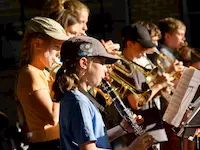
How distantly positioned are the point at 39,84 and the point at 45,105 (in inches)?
6.8

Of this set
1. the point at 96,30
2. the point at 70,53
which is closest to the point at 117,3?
the point at 96,30

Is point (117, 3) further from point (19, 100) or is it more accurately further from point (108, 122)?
point (19, 100)

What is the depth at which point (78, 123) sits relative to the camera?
11.3 feet

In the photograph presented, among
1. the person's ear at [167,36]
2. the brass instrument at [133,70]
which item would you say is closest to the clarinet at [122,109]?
the brass instrument at [133,70]

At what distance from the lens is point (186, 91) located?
181 inches

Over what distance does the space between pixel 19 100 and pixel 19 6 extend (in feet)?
13.1

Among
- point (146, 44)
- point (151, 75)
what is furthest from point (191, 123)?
point (146, 44)

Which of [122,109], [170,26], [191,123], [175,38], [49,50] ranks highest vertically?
[49,50]

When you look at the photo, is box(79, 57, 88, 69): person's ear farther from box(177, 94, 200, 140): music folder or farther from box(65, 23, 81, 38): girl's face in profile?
box(65, 23, 81, 38): girl's face in profile

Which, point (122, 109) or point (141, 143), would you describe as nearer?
point (141, 143)

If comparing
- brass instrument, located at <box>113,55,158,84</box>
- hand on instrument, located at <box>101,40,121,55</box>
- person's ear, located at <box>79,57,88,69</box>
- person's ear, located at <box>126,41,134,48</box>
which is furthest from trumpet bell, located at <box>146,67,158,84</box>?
person's ear, located at <box>79,57,88,69</box>

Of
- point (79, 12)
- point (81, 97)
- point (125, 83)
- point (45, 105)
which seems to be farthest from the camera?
point (125, 83)

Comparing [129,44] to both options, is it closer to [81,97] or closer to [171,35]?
[171,35]

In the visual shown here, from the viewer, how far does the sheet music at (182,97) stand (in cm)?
450
